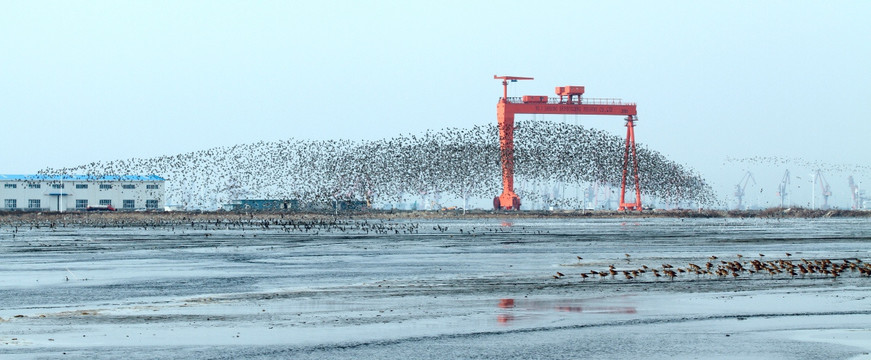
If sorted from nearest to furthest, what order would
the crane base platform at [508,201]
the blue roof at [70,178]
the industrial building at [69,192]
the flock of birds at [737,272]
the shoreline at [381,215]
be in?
the flock of birds at [737,272], the shoreline at [381,215], the crane base platform at [508,201], the industrial building at [69,192], the blue roof at [70,178]

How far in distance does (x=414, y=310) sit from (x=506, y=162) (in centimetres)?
10880

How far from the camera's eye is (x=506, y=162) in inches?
5084

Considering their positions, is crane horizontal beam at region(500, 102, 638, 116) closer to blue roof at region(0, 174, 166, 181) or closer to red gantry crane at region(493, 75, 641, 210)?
red gantry crane at region(493, 75, 641, 210)

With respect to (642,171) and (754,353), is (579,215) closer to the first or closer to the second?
(642,171)

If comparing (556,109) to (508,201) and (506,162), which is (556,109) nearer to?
(506,162)

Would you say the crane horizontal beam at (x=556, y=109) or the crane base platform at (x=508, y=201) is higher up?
the crane horizontal beam at (x=556, y=109)

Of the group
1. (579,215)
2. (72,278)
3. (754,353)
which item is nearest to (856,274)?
(754,353)

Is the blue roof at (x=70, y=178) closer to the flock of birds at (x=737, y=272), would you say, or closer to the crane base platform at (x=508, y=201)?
the crane base platform at (x=508, y=201)

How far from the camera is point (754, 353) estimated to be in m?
15.3

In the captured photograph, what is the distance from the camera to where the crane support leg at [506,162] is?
121625 millimetres

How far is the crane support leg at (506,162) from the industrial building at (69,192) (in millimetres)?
45374

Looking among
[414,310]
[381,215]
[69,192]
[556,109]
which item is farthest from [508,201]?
[414,310]

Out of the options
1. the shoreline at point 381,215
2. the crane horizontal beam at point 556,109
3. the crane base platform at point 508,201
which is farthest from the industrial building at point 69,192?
the crane horizontal beam at point 556,109

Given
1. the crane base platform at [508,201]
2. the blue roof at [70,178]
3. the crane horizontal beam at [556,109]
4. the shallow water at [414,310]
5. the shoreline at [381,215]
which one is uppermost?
the crane horizontal beam at [556,109]
